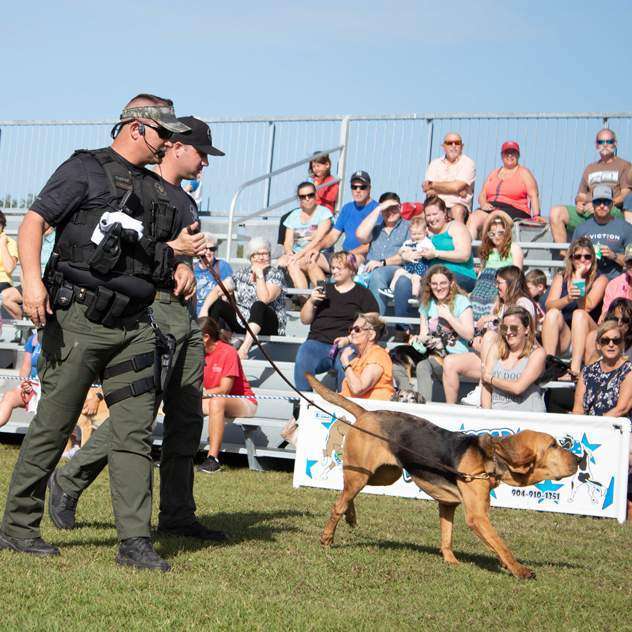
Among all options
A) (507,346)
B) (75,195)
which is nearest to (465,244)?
(507,346)

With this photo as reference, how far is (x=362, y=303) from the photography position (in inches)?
432

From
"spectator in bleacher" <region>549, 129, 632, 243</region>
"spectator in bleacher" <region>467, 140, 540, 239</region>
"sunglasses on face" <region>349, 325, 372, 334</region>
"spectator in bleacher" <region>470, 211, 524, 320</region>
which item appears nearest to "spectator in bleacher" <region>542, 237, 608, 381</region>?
"spectator in bleacher" <region>470, 211, 524, 320</region>

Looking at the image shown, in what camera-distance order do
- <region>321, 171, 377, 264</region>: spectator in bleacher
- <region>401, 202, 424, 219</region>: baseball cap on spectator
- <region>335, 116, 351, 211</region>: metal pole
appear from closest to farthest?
<region>321, 171, 377, 264</region>: spectator in bleacher, <region>401, 202, 424, 219</region>: baseball cap on spectator, <region>335, 116, 351, 211</region>: metal pole

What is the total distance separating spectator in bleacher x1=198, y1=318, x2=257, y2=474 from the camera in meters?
10.0

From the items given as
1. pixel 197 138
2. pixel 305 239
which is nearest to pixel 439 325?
pixel 305 239

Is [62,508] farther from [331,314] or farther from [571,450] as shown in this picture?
[331,314]

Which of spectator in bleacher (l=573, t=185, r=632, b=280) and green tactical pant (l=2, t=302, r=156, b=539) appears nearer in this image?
green tactical pant (l=2, t=302, r=156, b=539)

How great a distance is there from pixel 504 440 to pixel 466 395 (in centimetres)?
443

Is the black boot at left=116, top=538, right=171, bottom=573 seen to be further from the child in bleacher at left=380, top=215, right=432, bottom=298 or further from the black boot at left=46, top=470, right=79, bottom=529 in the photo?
the child in bleacher at left=380, top=215, right=432, bottom=298

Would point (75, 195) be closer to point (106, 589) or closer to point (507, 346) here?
point (106, 589)

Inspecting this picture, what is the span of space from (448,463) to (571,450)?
2919 mm

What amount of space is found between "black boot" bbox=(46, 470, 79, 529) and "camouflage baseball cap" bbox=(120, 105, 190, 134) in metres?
2.43

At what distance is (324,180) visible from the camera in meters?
14.6

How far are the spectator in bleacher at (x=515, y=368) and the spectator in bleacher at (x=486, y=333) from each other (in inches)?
4.9
